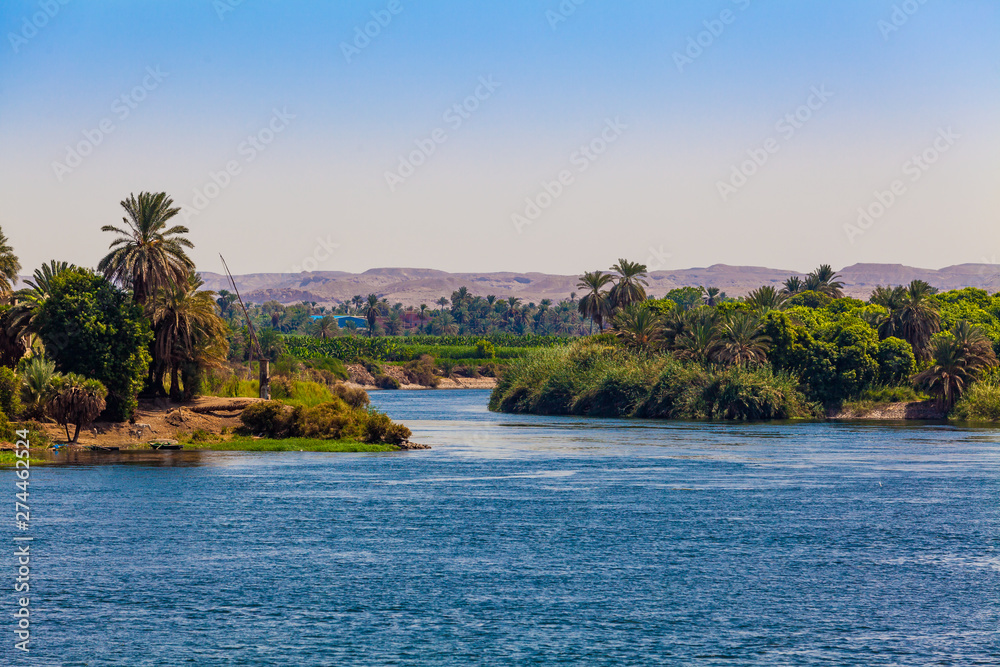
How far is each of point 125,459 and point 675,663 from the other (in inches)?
1693

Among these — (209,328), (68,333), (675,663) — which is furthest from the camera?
(209,328)

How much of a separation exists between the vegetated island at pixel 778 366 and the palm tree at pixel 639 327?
0.40 feet

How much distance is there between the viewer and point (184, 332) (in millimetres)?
72562

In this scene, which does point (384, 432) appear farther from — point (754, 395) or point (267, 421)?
point (754, 395)

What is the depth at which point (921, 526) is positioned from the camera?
42.7 m

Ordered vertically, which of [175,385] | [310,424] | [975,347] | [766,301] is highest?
[766,301]

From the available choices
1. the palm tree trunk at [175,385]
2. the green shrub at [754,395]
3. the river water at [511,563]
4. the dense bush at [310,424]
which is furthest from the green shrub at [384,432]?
the green shrub at [754,395]

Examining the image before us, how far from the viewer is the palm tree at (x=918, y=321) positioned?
362 ft

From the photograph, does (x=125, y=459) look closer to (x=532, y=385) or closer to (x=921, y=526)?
(x=921, y=526)

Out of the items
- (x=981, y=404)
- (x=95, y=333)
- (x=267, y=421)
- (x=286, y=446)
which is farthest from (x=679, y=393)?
(x=95, y=333)

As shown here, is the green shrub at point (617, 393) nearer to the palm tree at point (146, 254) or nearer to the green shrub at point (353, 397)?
the green shrub at point (353, 397)

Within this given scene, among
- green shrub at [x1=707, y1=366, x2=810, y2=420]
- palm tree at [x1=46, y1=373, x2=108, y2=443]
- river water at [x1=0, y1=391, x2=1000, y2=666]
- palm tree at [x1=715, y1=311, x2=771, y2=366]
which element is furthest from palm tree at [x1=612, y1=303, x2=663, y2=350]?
palm tree at [x1=46, y1=373, x2=108, y2=443]

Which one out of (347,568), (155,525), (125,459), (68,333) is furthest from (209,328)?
(347,568)

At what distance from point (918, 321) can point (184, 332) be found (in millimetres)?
72006
